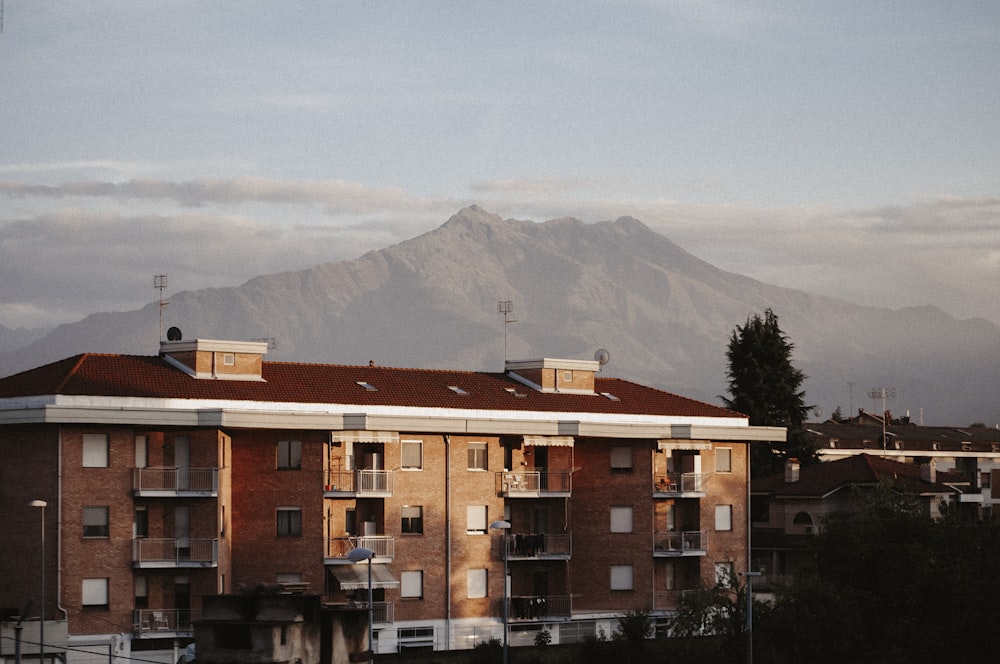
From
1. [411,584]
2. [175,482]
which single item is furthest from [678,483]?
[175,482]

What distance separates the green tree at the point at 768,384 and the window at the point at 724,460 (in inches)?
1317

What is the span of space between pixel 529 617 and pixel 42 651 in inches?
1039

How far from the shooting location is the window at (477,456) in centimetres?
8000

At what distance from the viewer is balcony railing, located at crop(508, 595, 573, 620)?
264ft

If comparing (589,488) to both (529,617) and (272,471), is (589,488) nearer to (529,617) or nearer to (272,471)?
(529,617)

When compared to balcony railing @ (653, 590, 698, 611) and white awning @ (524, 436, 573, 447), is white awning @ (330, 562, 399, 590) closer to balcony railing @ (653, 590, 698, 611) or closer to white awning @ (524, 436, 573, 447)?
white awning @ (524, 436, 573, 447)

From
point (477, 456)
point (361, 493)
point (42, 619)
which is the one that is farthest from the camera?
point (477, 456)

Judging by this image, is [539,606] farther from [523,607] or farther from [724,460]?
[724,460]

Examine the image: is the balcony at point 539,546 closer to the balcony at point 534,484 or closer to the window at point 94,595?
the balcony at point 534,484

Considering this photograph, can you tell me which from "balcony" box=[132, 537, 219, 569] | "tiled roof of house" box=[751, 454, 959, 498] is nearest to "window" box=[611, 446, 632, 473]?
"tiled roof of house" box=[751, 454, 959, 498]

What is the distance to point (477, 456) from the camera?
8025 cm

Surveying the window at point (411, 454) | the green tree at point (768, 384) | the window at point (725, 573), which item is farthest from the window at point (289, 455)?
the green tree at point (768, 384)

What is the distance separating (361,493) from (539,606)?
11282mm

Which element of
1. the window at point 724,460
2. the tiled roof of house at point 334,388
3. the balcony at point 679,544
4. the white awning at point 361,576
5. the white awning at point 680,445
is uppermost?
the tiled roof of house at point 334,388
